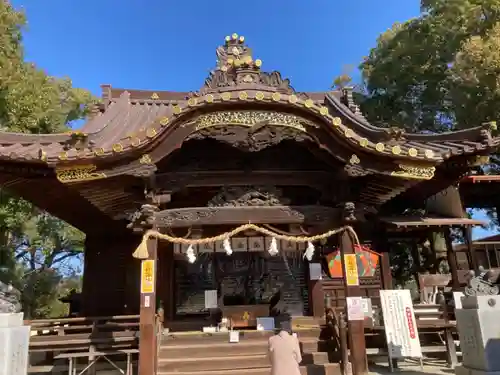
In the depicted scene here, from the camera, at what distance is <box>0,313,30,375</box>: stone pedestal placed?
5.70 metres

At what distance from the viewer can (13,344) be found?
5914 mm

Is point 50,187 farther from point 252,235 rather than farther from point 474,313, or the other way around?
point 474,313

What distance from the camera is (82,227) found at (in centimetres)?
1309

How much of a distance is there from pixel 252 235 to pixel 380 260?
4969 mm

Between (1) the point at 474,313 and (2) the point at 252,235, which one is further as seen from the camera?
(2) the point at 252,235

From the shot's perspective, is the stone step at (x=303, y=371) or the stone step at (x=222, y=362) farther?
the stone step at (x=222, y=362)

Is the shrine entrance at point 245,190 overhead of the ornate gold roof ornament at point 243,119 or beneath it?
beneath

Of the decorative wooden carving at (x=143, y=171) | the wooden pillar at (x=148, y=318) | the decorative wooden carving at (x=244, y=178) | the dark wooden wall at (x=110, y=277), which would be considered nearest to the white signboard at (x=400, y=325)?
the decorative wooden carving at (x=244, y=178)

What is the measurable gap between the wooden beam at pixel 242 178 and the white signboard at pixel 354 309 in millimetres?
2677

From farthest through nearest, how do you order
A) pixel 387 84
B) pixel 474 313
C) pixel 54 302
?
pixel 54 302, pixel 387 84, pixel 474 313

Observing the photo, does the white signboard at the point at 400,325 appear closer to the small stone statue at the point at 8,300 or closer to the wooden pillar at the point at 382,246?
the wooden pillar at the point at 382,246

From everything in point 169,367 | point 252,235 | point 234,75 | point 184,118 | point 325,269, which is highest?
point 234,75

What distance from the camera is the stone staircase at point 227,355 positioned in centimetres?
858

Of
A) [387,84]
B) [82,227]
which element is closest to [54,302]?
[82,227]
